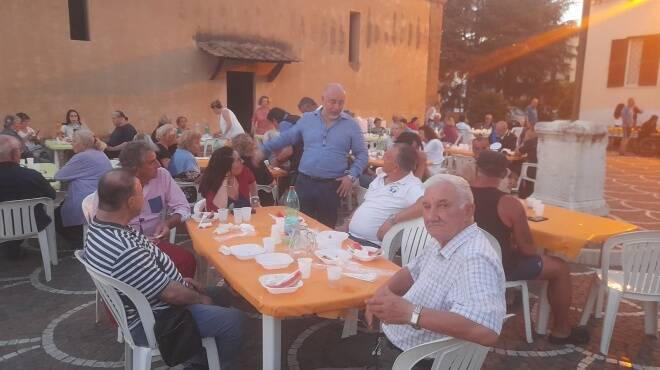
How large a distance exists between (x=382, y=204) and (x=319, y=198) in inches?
38.3

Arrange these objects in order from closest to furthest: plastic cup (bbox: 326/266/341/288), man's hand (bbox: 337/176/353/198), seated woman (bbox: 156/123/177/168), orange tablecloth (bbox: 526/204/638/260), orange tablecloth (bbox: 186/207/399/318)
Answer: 1. orange tablecloth (bbox: 186/207/399/318)
2. plastic cup (bbox: 326/266/341/288)
3. orange tablecloth (bbox: 526/204/638/260)
4. man's hand (bbox: 337/176/353/198)
5. seated woman (bbox: 156/123/177/168)

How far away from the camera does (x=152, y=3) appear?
13.0 m

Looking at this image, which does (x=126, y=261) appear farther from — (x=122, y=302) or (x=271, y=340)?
(x=271, y=340)

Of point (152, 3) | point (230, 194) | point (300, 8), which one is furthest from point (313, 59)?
point (230, 194)

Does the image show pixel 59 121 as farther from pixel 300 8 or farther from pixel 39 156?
pixel 300 8

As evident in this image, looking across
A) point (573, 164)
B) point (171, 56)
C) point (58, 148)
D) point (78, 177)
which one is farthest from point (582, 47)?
point (171, 56)

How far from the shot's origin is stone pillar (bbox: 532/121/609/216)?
662 centimetres

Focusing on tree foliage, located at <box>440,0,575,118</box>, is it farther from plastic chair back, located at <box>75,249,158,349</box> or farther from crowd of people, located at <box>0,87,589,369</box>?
plastic chair back, located at <box>75,249,158,349</box>

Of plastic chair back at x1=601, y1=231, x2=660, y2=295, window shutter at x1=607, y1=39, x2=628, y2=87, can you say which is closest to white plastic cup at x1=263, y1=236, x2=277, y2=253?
plastic chair back at x1=601, y1=231, x2=660, y2=295

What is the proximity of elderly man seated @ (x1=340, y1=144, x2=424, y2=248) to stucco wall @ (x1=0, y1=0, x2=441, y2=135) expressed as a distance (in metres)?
10.5

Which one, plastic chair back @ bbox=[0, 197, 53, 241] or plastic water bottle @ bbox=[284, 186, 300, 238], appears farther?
plastic chair back @ bbox=[0, 197, 53, 241]

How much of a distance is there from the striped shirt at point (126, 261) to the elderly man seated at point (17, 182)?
277 centimetres

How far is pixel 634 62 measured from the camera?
17766 millimetres

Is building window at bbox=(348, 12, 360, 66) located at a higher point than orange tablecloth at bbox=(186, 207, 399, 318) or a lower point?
higher
